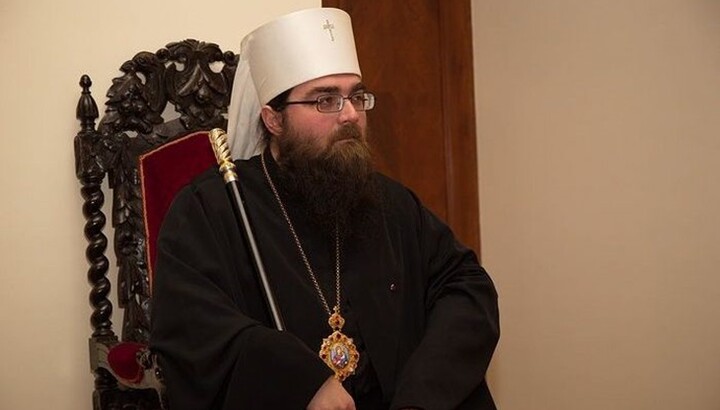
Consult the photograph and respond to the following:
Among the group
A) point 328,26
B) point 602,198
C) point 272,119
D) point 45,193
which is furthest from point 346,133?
point 602,198

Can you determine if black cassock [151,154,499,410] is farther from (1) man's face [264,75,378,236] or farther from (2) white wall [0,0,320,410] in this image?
(2) white wall [0,0,320,410]

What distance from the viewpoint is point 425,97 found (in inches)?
174

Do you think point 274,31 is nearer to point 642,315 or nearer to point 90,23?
point 90,23

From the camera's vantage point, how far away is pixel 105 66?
316cm

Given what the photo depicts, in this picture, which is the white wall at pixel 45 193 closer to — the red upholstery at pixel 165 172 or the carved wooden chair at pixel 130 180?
the carved wooden chair at pixel 130 180

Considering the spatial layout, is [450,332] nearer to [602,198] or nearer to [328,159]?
[328,159]

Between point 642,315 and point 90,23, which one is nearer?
point 90,23

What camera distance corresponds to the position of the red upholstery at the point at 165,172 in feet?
9.79

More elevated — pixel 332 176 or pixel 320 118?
pixel 320 118

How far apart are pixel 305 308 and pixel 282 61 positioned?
0.74 meters

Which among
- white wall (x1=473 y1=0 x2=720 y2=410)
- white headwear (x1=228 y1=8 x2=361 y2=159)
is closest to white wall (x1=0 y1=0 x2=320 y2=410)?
white headwear (x1=228 y1=8 x2=361 y2=159)

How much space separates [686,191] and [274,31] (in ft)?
6.01

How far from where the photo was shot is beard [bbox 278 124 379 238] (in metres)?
2.76

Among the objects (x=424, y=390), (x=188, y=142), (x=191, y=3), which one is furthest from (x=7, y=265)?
Answer: (x=424, y=390)
